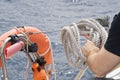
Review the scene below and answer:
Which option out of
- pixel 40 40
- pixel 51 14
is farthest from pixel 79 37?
pixel 51 14

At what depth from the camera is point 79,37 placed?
11.8 feet

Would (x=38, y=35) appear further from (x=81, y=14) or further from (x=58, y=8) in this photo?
(x=58, y=8)

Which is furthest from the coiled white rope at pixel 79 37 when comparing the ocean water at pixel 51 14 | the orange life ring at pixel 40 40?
the ocean water at pixel 51 14

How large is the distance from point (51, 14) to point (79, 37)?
46.6 feet

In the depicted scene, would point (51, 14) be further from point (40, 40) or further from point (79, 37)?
point (79, 37)

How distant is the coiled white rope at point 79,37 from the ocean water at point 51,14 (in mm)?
4298

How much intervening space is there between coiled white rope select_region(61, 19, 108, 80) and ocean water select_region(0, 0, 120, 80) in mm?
4298

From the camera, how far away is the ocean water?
29.4 feet

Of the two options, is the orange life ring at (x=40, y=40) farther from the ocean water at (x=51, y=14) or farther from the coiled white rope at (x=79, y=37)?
the ocean water at (x=51, y=14)

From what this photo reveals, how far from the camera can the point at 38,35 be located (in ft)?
13.4

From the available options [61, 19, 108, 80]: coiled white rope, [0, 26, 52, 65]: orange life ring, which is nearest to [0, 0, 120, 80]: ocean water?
[0, 26, 52, 65]: orange life ring

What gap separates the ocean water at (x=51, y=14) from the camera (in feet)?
29.4

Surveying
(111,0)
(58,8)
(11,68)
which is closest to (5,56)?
(11,68)

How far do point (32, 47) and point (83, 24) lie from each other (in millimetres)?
536
